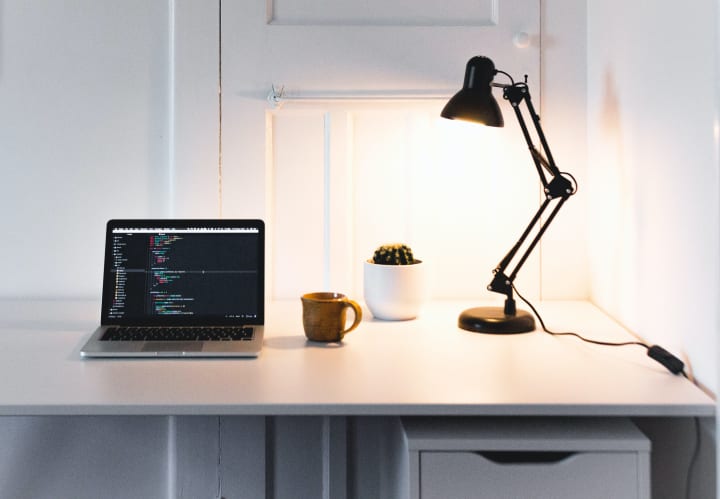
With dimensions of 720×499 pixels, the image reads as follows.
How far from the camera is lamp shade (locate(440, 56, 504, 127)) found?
1486 millimetres

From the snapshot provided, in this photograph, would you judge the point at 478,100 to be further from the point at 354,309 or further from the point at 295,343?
the point at 295,343

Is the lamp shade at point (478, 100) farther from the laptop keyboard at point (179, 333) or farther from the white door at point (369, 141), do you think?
the laptop keyboard at point (179, 333)

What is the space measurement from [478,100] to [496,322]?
0.41 metres

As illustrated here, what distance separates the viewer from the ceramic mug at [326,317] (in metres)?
1.43

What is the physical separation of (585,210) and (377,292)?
535 millimetres

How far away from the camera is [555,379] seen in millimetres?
1221

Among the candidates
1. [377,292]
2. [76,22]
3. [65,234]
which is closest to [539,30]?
[377,292]

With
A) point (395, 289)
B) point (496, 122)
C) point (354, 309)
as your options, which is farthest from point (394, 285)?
point (496, 122)

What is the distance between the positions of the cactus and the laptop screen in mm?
250

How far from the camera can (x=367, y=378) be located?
1234 millimetres

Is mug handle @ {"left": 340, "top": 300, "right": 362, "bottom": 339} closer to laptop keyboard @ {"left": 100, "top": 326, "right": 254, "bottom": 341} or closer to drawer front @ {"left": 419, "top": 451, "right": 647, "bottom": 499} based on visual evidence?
laptop keyboard @ {"left": 100, "top": 326, "right": 254, "bottom": 341}

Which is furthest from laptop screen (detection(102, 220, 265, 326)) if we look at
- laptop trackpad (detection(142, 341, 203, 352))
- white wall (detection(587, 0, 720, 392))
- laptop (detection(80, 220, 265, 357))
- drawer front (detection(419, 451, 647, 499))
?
white wall (detection(587, 0, 720, 392))

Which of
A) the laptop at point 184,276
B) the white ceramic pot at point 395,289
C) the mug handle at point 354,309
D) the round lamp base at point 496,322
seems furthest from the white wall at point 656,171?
the laptop at point 184,276

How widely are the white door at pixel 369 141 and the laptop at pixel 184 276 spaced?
287 millimetres
